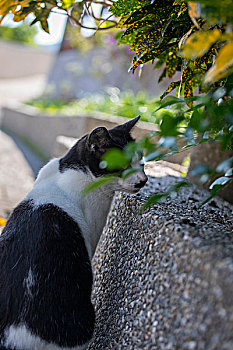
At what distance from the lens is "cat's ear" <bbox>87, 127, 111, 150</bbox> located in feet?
4.72

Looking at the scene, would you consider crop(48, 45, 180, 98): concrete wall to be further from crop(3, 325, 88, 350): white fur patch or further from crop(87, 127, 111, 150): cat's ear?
crop(3, 325, 88, 350): white fur patch

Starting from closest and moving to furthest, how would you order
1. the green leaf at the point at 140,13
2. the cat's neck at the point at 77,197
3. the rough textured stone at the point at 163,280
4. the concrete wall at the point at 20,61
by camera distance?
the rough textured stone at the point at 163,280 → the green leaf at the point at 140,13 → the cat's neck at the point at 77,197 → the concrete wall at the point at 20,61

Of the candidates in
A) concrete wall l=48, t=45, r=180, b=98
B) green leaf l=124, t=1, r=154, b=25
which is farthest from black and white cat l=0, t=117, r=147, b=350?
concrete wall l=48, t=45, r=180, b=98

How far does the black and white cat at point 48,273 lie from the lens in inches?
45.8

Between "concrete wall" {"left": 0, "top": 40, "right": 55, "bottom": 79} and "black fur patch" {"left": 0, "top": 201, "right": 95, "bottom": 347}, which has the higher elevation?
"black fur patch" {"left": 0, "top": 201, "right": 95, "bottom": 347}

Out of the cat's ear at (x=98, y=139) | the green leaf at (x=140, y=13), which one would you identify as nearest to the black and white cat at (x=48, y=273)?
the cat's ear at (x=98, y=139)

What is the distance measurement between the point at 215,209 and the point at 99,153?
55 centimetres

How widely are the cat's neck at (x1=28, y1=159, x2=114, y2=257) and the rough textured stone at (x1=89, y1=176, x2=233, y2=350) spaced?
0.18 feet

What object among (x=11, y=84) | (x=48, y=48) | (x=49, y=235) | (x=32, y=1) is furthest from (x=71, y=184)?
(x=48, y=48)

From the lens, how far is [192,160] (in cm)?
222

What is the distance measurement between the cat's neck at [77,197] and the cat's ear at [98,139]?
0.13 metres

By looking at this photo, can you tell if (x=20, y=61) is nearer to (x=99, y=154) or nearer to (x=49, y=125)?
(x=49, y=125)

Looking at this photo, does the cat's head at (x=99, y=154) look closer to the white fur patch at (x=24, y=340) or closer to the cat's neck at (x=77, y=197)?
the cat's neck at (x=77, y=197)

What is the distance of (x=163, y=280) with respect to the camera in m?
1.02
